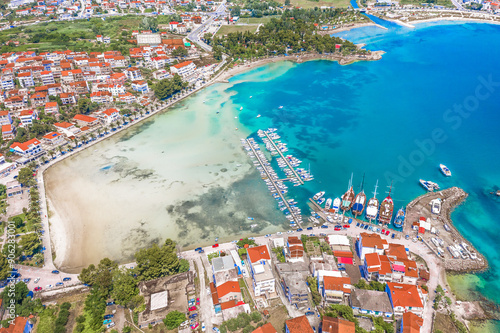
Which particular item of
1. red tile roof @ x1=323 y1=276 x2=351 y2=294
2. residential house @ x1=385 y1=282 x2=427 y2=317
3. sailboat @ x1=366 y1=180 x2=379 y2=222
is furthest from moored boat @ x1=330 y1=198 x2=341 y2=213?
residential house @ x1=385 y1=282 x2=427 y2=317

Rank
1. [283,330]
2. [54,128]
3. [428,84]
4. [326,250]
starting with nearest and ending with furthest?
1. [283,330]
2. [326,250]
3. [54,128]
4. [428,84]

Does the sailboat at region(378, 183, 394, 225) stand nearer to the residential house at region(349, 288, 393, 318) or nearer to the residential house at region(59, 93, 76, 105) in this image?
the residential house at region(349, 288, 393, 318)

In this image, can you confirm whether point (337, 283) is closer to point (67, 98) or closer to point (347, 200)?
point (347, 200)

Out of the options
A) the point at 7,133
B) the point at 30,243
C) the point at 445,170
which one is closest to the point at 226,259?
the point at 30,243

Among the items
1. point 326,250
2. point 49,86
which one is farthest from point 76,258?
point 49,86

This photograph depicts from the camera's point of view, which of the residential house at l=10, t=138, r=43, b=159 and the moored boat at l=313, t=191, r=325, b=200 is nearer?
the moored boat at l=313, t=191, r=325, b=200

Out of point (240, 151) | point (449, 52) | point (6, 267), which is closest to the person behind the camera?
point (6, 267)

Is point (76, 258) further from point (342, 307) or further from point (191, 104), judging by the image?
point (191, 104)
